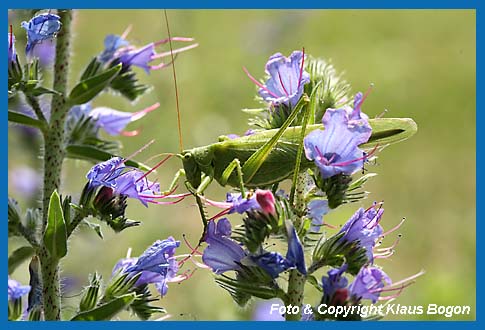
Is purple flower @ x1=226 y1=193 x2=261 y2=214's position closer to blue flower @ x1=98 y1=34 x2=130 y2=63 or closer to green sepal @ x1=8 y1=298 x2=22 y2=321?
green sepal @ x1=8 y1=298 x2=22 y2=321

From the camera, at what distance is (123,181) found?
8.38ft

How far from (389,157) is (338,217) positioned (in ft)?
10.6

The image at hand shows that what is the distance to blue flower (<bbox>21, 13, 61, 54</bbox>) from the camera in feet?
8.61

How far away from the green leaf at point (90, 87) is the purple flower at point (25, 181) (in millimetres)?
1741

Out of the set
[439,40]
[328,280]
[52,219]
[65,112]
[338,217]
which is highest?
[439,40]

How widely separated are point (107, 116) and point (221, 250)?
1.23 m

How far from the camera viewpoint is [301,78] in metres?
2.53

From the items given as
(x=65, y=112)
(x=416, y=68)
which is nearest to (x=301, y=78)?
(x=65, y=112)

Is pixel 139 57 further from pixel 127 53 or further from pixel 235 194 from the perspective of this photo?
pixel 235 194

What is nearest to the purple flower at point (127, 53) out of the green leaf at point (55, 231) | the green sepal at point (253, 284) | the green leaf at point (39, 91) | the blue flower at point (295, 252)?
the green leaf at point (39, 91)

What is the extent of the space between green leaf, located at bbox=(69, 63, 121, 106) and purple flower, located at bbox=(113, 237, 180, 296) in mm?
642

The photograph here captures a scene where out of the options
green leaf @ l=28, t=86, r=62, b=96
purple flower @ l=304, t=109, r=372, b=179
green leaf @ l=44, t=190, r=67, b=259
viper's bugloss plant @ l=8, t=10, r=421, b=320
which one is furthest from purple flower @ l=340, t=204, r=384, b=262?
green leaf @ l=28, t=86, r=62, b=96

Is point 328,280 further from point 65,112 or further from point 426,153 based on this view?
point 426,153

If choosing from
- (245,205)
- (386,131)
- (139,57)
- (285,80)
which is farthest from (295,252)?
(139,57)
